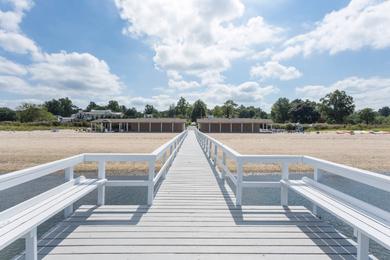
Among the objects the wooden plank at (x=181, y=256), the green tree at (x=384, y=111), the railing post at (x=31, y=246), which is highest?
the green tree at (x=384, y=111)

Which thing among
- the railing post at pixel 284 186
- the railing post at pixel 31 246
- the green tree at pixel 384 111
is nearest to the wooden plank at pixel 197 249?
the railing post at pixel 31 246

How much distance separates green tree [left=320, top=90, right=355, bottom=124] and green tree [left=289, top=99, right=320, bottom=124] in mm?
3994

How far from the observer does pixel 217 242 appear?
3.61 metres

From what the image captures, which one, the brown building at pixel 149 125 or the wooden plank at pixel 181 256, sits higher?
the brown building at pixel 149 125

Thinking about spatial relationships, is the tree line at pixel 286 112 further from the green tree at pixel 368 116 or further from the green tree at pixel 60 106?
the green tree at pixel 60 106

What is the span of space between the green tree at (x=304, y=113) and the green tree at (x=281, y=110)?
3047mm

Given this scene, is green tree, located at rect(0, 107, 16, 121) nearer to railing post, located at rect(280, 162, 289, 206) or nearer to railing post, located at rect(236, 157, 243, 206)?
railing post, located at rect(236, 157, 243, 206)

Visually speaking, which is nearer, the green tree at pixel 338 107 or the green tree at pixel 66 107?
the green tree at pixel 338 107

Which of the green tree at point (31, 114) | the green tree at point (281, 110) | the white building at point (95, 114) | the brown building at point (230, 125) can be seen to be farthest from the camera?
the white building at point (95, 114)

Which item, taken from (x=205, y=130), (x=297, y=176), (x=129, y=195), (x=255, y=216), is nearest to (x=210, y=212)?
(x=255, y=216)

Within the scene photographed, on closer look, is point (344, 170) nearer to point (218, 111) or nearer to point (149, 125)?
point (149, 125)

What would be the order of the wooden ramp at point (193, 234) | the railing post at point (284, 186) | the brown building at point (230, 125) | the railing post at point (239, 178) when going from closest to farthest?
the wooden ramp at point (193, 234)
the railing post at point (239, 178)
the railing post at point (284, 186)
the brown building at point (230, 125)

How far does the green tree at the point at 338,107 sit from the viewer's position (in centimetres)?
9069

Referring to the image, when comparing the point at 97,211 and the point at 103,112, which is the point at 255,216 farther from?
the point at 103,112
